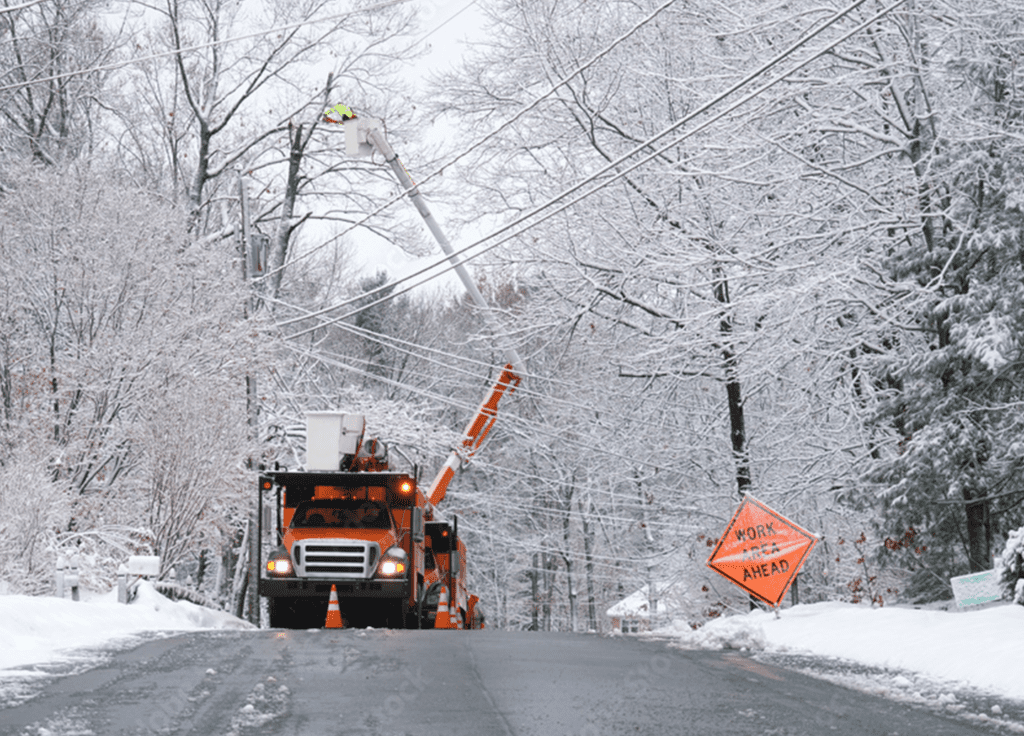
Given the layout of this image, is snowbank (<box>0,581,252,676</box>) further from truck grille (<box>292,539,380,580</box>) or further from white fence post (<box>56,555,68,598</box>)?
truck grille (<box>292,539,380,580</box>)

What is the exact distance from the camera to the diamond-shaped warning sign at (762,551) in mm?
13180

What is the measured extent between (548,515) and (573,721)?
1534 inches

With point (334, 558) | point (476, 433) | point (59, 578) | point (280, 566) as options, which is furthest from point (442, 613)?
point (476, 433)

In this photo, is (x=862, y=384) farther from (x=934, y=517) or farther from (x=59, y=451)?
(x=59, y=451)

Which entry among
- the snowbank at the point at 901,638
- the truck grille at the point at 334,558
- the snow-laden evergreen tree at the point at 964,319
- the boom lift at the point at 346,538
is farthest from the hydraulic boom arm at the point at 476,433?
the snow-laden evergreen tree at the point at 964,319

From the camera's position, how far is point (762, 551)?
13.5m

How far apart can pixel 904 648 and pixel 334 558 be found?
8496mm

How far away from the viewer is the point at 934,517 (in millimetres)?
A: 13617

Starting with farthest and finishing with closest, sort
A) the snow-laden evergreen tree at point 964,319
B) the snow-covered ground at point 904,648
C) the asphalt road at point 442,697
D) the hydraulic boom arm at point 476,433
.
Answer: the hydraulic boom arm at point 476,433
the snow-laden evergreen tree at point 964,319
the snow-covered ground at point 904,648
the asphalt road at point 442,697

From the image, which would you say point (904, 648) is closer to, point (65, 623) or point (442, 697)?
point (442, 697)

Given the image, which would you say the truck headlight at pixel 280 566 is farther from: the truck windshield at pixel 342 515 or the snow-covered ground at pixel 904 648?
the snow-covered ground at pixel 904 648

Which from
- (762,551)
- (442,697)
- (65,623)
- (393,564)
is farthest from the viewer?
(393,564)

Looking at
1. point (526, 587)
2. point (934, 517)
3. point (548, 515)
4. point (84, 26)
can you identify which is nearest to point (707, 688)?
point (934, 517)

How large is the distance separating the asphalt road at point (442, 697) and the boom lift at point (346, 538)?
18.5 feet
